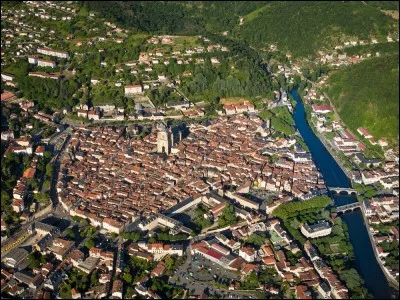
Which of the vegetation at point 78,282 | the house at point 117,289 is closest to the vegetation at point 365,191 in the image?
the house at point 117,289

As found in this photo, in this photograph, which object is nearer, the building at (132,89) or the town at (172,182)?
the town at (172,182)

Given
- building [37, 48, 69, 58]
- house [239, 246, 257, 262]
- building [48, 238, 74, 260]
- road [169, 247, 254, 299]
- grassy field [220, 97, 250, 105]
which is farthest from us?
building [37, 48, 69, 58]

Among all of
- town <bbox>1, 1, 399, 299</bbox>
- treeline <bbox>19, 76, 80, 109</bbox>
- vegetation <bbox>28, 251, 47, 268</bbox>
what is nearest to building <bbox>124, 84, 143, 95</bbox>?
town <bbox>1, 1, 399, 299</bbox>

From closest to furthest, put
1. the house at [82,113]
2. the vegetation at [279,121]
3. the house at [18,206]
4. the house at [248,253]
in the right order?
the house at [248,253] → the house at [18,206] → the vegetation at [279,121] → the house at [82,113]

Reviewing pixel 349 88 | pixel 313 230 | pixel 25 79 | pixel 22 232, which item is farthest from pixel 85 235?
pixel 349 88

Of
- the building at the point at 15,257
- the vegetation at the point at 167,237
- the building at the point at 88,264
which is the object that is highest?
the vegetation at the point at 167,237

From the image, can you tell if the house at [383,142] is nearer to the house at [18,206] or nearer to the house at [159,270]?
the house at [159,270]

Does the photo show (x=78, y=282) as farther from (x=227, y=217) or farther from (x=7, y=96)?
(x=7, y=96)

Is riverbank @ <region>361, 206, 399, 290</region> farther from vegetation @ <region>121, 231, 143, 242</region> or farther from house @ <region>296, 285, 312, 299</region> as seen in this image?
vegetation @ <region>121, 231, 143, 242</region>
